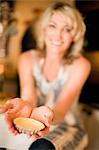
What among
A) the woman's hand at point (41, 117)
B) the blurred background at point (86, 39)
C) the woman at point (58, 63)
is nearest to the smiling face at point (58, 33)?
the woman at point (58, 63)

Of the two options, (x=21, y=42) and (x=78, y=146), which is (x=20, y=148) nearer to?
(x=78, y=146)

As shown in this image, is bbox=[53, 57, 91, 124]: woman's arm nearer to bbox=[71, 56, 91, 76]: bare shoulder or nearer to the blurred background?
bbox=[71, 56, 91, 76]: bare shoulder

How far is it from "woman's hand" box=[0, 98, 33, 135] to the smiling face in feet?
0.97

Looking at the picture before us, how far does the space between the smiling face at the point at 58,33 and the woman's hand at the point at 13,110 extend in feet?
0.97

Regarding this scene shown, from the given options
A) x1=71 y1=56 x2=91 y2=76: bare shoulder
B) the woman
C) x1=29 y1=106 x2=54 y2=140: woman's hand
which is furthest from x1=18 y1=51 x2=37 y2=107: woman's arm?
x1=29 y1=106 x2=54 y2=140: woman's hand

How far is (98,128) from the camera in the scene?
40.4 inches

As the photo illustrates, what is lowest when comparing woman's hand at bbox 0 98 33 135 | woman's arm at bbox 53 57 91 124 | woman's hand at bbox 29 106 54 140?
woman's arm at bbox 53 57 91 124

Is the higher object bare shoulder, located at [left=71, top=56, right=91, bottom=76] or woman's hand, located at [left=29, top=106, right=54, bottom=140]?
woman's hand, located at [left=29, top=106, right=54, bottom=140]

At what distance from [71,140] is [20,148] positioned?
13.1 inches

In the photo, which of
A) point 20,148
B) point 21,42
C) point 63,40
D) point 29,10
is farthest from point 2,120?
point 29,10

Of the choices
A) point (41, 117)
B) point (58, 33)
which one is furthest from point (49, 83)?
point (41, 117)

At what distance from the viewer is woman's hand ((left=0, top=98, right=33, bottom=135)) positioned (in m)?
0.39

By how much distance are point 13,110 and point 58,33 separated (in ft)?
1.03

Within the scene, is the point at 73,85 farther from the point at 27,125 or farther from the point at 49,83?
the point at 27,125
